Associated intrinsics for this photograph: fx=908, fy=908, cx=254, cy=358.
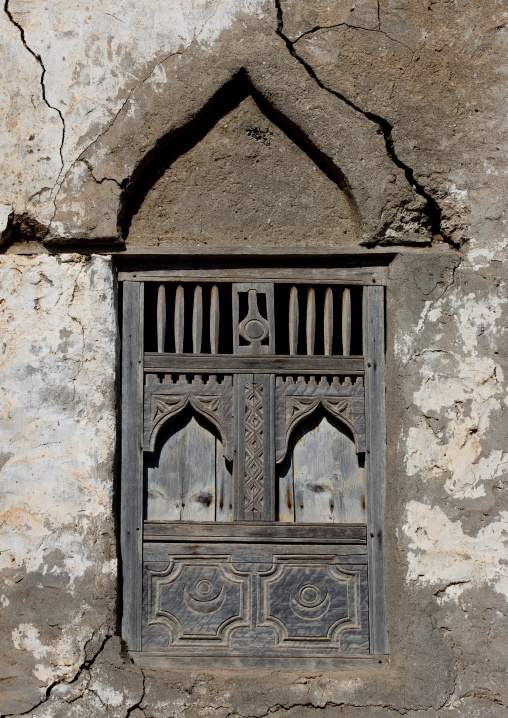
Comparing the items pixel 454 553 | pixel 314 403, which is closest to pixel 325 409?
pixel 314 403

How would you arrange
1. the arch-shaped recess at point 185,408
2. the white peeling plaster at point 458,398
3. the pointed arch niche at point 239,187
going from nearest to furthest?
the white peeling plaster at point 458,398, the arch-shaped recess at point 185,408, the pointed arch niche at point 239,187

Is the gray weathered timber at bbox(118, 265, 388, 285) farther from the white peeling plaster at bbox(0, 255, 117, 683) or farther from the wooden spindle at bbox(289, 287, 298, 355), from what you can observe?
the white peeling plaster at bbox(0, 255, 117, 683)

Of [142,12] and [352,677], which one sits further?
[142,12]

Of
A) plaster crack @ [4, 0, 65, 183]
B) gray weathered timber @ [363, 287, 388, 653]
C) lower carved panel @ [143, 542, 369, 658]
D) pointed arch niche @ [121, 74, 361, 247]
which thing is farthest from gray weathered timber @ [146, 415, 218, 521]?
plaster crack @ [4, 0, 65, 183]

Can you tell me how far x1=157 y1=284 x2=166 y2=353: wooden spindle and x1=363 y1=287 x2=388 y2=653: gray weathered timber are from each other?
777 mm

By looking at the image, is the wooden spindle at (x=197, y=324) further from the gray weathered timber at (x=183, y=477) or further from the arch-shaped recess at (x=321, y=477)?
the arch-shaped recess at (x=321, y=477)

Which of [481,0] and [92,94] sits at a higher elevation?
[481,0]

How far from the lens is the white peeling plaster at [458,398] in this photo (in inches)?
131

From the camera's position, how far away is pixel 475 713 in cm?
320

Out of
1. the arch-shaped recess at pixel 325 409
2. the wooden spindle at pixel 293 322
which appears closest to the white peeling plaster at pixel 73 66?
the wooden spindle at pixel 293 322

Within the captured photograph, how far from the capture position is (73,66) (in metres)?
3.54

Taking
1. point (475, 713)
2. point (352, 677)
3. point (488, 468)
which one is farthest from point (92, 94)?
point (475, 713)

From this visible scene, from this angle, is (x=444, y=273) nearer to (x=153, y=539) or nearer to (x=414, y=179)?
(x=414, y=179)

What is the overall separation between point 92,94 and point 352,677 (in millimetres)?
A: 2390
